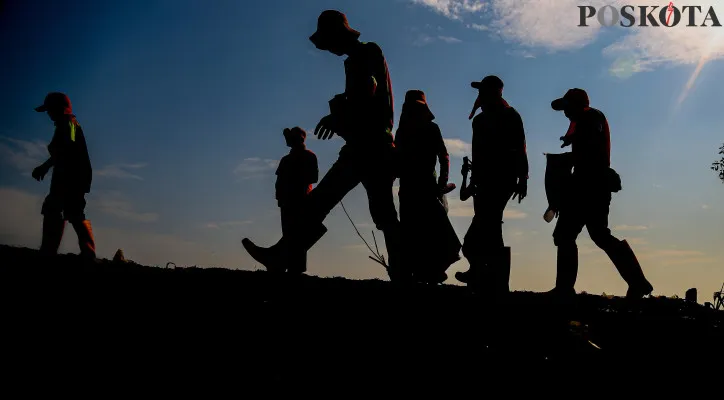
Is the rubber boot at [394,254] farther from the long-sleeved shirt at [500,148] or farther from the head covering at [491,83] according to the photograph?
the head covering at [491,83]

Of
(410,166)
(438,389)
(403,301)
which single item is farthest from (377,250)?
(438,389)

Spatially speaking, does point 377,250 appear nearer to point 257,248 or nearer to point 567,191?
point 257,248

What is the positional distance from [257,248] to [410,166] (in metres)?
2.53

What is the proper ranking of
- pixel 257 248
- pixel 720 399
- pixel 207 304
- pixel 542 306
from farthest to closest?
1. pixel 257 248
2. pixel 542 306
3. pixel 207 304
4. pixel 720 399

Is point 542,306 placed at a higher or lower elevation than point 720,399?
higher

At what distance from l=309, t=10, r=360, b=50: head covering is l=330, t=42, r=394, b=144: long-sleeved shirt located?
19cm

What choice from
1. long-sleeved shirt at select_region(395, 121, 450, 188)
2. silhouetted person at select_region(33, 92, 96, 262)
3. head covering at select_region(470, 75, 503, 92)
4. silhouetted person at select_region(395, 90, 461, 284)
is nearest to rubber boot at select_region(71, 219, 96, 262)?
silhouetted person at select_region(33, 92, 96, 262)

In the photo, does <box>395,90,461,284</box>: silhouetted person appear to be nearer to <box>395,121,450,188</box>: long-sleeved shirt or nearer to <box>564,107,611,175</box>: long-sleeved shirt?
<box>395,121,450,188</box>: long-sleeved shirt

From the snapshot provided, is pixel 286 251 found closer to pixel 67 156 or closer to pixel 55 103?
pixel 67 156

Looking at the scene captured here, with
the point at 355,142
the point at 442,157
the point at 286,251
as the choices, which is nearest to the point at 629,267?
the point at 442,157

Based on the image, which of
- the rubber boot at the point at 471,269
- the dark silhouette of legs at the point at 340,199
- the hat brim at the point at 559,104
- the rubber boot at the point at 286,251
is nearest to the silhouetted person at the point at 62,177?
the rubber boot at the point at 286,251

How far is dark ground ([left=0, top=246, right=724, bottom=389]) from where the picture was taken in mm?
3098

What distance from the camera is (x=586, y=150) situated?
5.91m

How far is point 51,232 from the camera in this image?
638cm
